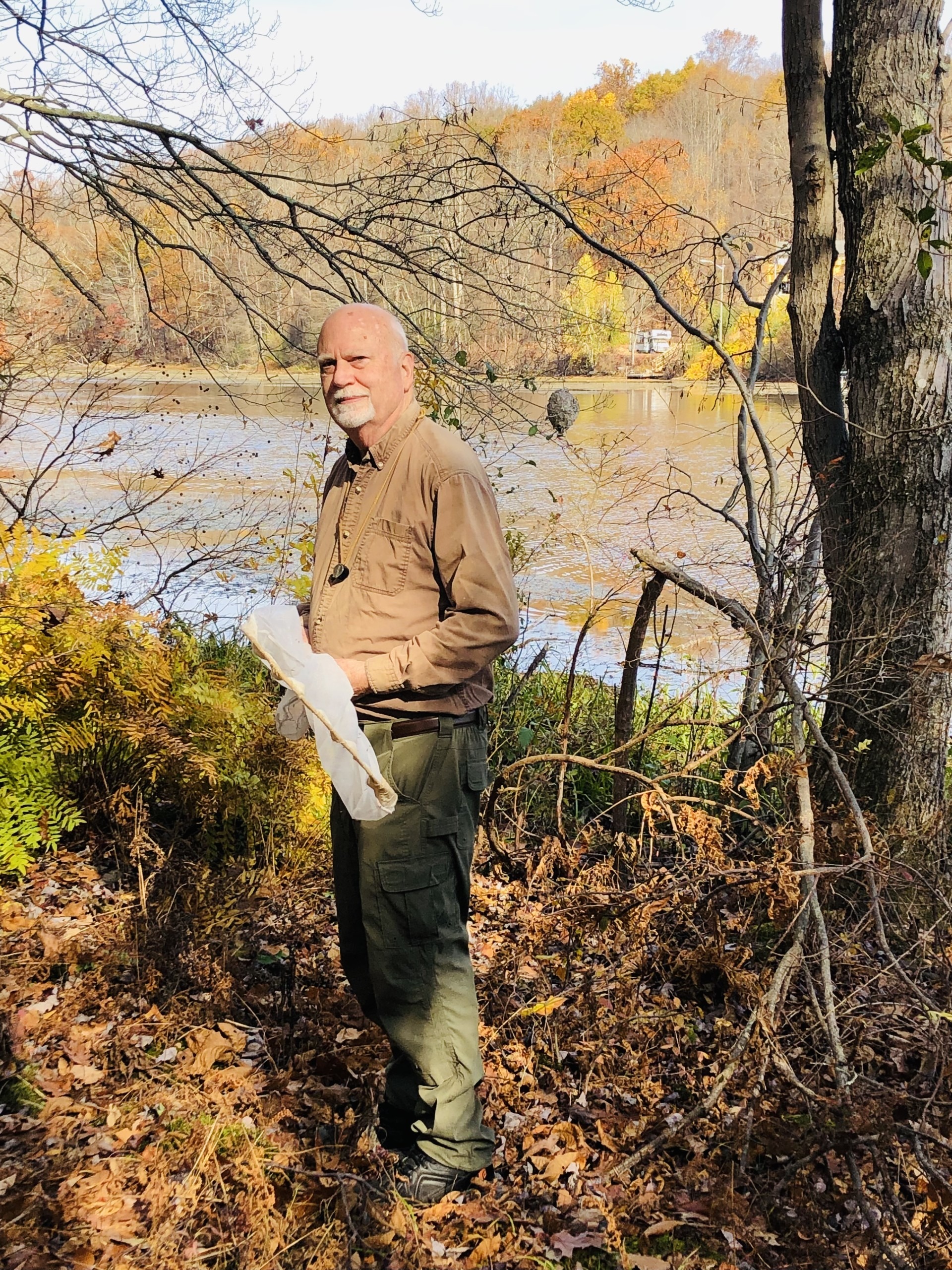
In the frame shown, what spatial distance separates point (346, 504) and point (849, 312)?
2353 mm

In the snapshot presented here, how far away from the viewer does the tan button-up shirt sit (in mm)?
2254

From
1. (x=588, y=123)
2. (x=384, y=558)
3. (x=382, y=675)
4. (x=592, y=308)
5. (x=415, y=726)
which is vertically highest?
(x=588, y=123)

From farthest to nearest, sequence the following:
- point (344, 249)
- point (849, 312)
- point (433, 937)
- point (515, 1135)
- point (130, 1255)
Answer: point (344, 249) → point (849, 312) → point (515, 1135) → point (433, 937) → point (130, 1255)

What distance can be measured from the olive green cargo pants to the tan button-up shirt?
6.2 inches

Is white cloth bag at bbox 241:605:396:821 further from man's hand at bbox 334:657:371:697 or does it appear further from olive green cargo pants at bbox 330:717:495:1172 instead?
olive green cargo pants at bbox 330:717:495:1172

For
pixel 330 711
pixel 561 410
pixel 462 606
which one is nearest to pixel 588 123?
pixel 561 410

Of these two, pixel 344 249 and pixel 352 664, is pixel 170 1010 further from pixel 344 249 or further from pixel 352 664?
pixel 344 249

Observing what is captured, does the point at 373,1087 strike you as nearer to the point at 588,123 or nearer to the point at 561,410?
the point at 588,123

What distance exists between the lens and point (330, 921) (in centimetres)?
393

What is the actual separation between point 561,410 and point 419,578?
6.25 m

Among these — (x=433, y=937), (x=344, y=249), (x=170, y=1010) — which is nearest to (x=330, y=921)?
(x=170, y=1010)

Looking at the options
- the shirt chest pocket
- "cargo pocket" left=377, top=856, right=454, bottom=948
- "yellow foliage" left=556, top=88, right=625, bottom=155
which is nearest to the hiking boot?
"cargo pocket" left=377, top=856, right=454, bottom=948

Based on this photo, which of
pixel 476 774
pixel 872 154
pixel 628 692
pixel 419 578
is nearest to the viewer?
pixel 419 578

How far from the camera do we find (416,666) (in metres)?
2.26
